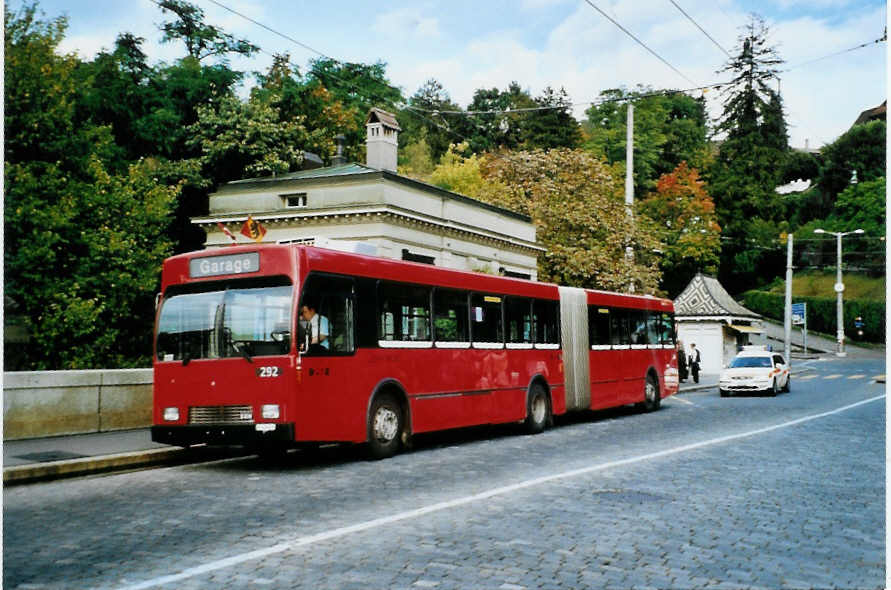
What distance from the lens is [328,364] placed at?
13156 millimetres

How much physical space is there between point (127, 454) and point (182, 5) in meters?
36.0

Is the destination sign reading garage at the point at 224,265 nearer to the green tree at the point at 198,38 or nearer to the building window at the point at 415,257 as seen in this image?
the building window at the point at 415,257

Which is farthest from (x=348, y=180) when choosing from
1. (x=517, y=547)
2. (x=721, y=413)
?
(x=517, y=547)

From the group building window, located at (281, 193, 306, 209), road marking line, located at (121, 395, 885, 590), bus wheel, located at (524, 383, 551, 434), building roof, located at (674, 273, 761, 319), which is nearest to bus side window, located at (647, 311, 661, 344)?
bus wheel, located at (524, 383, 551, 434)

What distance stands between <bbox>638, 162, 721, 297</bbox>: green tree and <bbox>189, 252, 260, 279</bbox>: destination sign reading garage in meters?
63.2

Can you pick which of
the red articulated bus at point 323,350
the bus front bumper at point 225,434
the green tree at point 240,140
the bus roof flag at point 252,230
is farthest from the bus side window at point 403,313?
the green tree at point 240,140

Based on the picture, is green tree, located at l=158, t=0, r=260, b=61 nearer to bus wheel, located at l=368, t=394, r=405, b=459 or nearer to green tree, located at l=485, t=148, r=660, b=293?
green tree, located at l=485, t=148, r=660, b=293

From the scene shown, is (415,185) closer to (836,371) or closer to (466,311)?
(466,311)

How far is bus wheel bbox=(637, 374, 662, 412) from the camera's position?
2569cm

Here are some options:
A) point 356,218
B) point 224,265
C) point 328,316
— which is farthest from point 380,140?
point 328,316

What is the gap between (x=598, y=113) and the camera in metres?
77.6

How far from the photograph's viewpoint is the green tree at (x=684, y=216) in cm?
7425

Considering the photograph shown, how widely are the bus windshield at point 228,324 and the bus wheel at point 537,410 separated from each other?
7469 mm

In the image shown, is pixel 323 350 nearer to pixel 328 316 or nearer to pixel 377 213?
pixel 328 316
